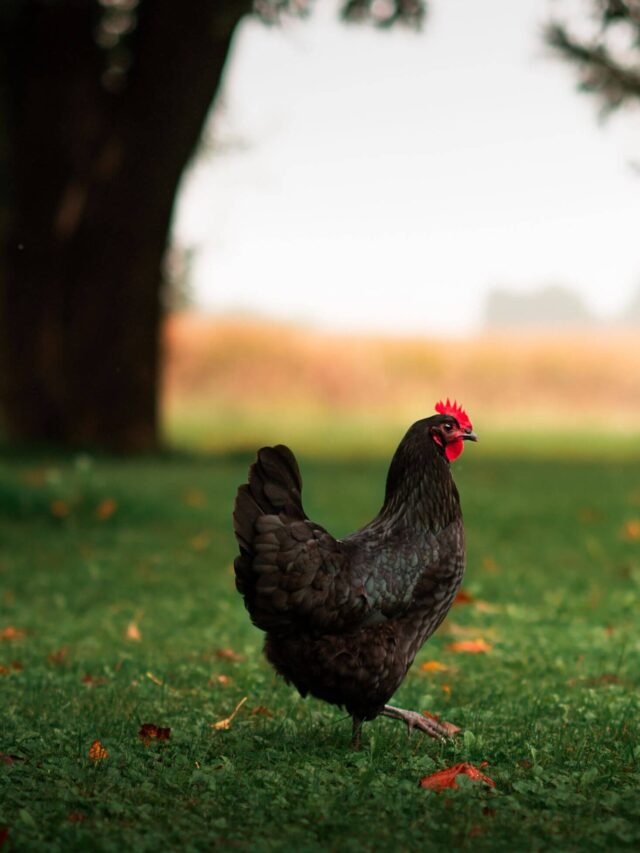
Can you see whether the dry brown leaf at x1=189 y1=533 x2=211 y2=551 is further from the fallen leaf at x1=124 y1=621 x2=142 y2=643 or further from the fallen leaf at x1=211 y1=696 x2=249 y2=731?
the fallen leaf at x1=211 y1=696 x2=249 y2=731

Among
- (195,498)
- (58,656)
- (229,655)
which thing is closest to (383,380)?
(195,498)

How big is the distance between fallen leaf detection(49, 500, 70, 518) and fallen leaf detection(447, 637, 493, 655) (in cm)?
578

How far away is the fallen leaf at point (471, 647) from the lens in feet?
23.0

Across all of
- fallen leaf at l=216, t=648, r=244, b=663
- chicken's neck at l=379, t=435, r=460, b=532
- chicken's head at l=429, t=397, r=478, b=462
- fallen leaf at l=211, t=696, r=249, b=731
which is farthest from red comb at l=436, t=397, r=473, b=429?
fallen leaf at l=216, t=648, r=244, b=663

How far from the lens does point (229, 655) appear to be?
22.5 ft

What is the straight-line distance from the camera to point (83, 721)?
17.2 ft

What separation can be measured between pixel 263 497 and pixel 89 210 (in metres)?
13.6

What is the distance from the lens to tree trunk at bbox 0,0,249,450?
661 inches

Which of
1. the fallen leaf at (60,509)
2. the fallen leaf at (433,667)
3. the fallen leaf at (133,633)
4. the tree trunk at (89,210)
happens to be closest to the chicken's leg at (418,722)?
the fallen leaf at (433,667)

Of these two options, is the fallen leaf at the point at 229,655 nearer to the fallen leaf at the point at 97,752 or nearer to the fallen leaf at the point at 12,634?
the fallen leaf at the point at 12,634

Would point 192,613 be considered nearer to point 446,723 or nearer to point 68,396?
point 446,723

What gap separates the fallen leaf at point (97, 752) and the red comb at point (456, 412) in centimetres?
189

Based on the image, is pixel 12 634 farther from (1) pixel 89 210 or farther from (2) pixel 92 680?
(1) pixel 89 210

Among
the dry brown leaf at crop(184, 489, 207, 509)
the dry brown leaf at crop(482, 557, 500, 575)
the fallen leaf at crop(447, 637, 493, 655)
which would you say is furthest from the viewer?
the dry brown leaf at crop(184, 489, 207, 509)
